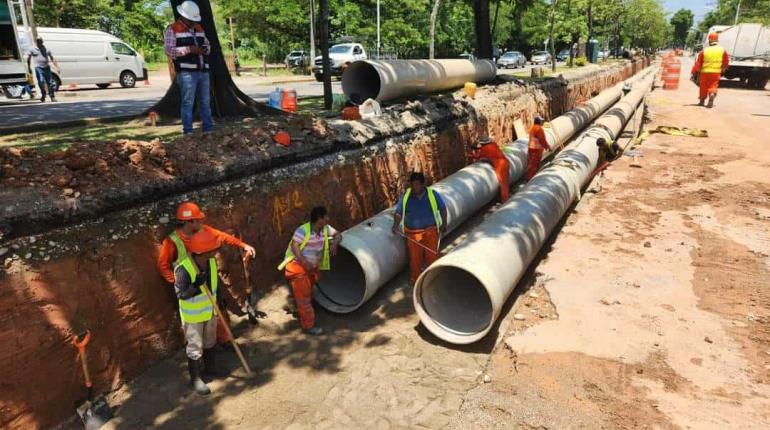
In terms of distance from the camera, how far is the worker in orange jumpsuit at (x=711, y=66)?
17.1 meters

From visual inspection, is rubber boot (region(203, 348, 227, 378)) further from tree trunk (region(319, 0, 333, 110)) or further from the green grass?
tree trunk (region(319, 0, 333, 110))

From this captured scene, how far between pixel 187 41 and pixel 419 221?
13.5 ft

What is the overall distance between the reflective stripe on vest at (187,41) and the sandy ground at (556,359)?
3.53 meters

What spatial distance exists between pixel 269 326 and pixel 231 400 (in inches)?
50.4

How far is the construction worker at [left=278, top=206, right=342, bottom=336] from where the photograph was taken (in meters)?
5.42

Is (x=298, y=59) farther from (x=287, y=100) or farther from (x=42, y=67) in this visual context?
(x=287, y=100)

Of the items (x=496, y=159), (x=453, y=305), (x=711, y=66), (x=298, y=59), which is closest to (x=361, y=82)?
(x=496, y=159)

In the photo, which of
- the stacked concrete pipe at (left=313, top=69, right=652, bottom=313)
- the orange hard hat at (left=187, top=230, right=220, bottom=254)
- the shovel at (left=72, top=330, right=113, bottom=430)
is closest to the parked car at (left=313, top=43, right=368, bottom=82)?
the stacked concrete pipe at (left=313, top=69, right=652, bottom=313)

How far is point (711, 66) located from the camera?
1773 centimetres

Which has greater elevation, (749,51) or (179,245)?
(749,51)

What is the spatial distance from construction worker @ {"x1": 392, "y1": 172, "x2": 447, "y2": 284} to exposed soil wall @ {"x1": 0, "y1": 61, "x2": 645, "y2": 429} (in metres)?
1.27

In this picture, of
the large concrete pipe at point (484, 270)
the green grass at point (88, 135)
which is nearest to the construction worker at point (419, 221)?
the large concrete pipe at point (484, 270)

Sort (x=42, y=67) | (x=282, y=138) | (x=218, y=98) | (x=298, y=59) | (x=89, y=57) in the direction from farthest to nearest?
(x=298, y=59) < (x=89, y=57) < (x=42, y=67) < (x=218, y=98) < (x=282, y=138)

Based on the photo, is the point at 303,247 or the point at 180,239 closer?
the point at 180,239
